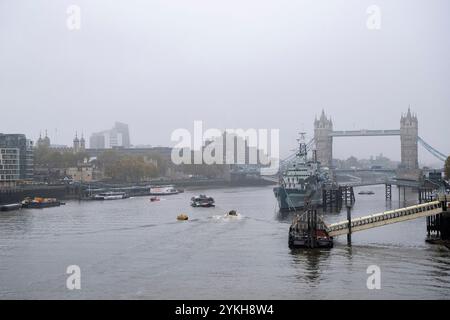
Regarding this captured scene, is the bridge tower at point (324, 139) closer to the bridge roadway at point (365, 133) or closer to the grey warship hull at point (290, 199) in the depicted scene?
the bridge roadway at point (365, 133)

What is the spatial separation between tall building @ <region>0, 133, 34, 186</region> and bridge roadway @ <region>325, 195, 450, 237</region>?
5884 cm

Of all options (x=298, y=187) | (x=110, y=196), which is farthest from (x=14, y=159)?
(x=298, y=187)

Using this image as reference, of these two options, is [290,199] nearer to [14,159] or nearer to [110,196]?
[110,196]

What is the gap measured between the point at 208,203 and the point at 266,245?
1164 inches

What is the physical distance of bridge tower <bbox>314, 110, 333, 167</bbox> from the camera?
523ft

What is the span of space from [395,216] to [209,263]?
33.0 feet

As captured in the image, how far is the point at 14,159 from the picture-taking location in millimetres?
84812

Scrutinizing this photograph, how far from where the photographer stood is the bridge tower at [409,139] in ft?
509

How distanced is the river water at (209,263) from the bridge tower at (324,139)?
11741 centimetres

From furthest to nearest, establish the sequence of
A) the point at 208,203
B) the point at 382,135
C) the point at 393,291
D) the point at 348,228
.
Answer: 1. the point at 382,135
2. the point at 208,203
3. the point at 348,228
4. the point at 393,291

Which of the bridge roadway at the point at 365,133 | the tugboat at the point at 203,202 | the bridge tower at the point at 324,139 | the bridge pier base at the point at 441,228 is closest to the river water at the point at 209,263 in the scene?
the bridge pier base at the point at 441,228

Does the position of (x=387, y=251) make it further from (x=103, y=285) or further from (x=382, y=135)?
(x=382, y=135)
